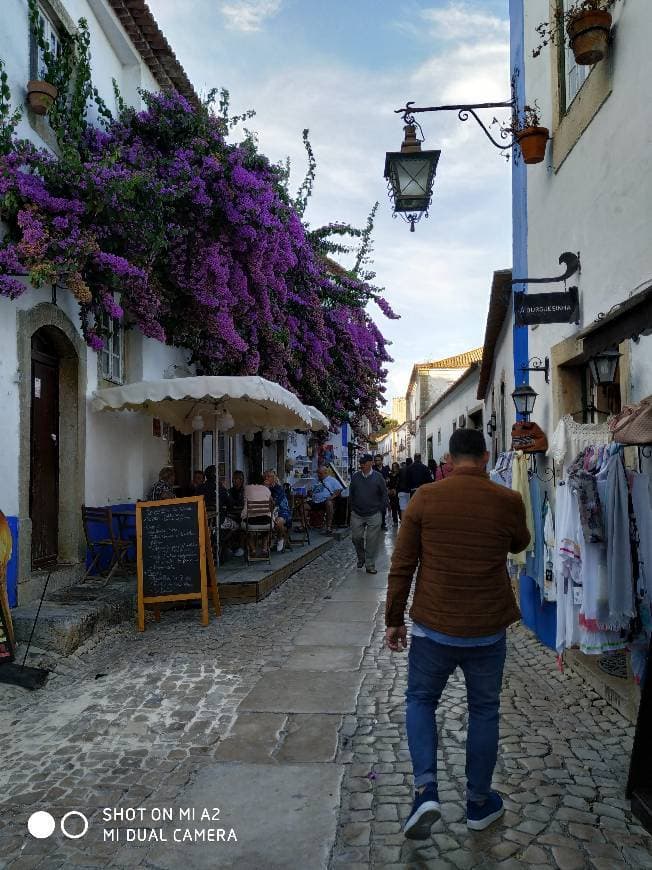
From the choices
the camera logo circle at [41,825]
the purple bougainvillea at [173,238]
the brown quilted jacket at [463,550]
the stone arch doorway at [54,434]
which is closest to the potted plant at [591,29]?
the brown quilted jacket at [463,550]

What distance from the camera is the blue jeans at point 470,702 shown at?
10.5 ft

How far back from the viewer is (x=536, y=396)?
7.70 meters

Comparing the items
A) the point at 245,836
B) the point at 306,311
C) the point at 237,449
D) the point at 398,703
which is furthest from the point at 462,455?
the point at 237,449

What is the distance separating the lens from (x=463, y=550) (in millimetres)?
3186

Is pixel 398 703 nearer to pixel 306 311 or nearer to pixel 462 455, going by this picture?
pixel 462 455

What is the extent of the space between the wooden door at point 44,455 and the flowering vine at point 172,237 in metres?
0.62

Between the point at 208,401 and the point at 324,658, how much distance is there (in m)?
4.77

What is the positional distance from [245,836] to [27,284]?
5968mm

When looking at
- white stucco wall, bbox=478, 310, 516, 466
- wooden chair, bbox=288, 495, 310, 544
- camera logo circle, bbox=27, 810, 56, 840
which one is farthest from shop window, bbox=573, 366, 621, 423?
wooden chair, bbox=288, 495, 310, 544

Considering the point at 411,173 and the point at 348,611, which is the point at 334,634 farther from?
the point at 411,173

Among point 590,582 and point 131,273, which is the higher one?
point 131,273

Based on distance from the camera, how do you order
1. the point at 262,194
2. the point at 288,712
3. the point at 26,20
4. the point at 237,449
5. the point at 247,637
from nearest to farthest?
1. the point at 288,712
2. the point at 247,637
3. the point at 26,20
4. the point at 262,194
5. the point at 237,449

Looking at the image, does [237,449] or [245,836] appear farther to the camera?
[237,449]

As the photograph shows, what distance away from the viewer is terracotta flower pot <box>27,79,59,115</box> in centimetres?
745
